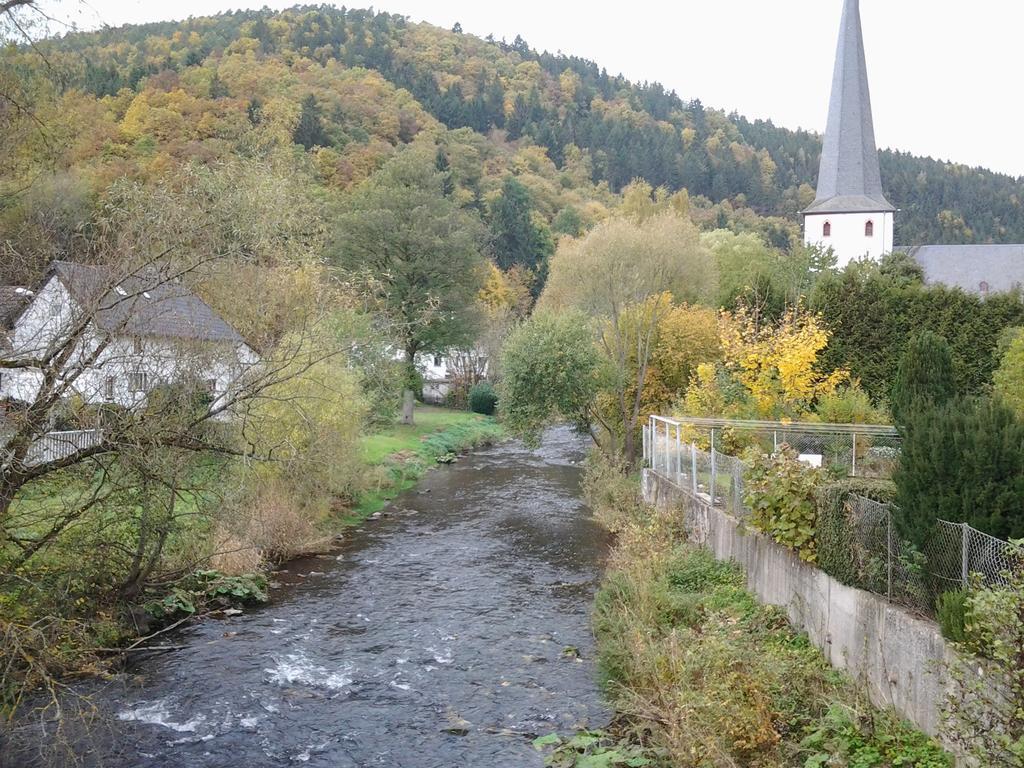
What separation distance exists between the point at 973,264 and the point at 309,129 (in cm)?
5457

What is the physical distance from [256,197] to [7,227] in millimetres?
2822

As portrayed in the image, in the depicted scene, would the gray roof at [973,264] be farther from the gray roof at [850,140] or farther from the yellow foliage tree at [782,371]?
the yellow foliage tree at [782,371]

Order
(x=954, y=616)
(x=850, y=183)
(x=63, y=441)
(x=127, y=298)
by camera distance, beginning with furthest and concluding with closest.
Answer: (x=850, y=183), (x=63, y=441), (x=127, y=298), (x=954, y=616)

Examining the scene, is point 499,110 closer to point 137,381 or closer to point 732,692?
point 137,381

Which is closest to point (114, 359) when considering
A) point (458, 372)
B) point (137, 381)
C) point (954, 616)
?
point (137, 381)

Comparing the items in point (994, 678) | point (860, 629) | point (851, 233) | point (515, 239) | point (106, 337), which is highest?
point (515, 239)

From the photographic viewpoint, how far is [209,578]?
49.0 feet

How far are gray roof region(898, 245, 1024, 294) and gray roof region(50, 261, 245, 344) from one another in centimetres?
5711

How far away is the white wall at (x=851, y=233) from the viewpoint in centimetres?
6331

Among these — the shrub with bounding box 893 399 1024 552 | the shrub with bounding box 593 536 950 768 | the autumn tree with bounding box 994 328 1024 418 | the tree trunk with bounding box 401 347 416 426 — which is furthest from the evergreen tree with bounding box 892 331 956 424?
Result: the tree trunk with bounding box 401 347 416 426

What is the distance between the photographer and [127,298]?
8477 mm

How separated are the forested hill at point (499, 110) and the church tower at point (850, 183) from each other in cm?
3566

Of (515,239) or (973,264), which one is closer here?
(973,264)

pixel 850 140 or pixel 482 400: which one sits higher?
pixel 850 140
